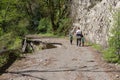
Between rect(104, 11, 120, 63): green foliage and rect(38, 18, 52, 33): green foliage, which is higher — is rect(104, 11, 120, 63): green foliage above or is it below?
above

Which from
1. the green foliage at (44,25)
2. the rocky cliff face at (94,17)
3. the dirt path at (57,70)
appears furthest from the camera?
the green foliage at (44,25)

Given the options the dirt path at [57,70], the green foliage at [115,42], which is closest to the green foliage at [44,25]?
the dirt path at [57,70]

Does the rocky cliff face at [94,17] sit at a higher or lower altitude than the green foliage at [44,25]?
higher

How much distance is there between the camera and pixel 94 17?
98.6ft

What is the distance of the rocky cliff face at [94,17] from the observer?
2392 cm

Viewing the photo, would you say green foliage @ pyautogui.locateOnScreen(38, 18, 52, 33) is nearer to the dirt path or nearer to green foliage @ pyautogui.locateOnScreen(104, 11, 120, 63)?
the dirt path

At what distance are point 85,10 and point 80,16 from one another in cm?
209

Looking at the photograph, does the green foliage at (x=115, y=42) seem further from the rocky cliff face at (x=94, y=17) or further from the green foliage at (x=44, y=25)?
the green foliage at (x=44, y=25)

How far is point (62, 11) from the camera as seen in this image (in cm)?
4797

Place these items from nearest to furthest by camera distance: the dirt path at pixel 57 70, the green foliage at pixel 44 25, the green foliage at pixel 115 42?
1. the dirt path at pixel 57 70
2. the green foliage at pixel 115 42
3. the green foliage at pixel 44 25

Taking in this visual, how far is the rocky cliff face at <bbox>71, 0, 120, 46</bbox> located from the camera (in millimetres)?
23922

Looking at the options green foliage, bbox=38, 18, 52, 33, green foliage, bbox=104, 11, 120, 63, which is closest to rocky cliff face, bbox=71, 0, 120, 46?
green foliage, bbox=104, 11, 120, 63

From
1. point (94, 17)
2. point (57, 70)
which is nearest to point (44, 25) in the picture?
point (94, 17)

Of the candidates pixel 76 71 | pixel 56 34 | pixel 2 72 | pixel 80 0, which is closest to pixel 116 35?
pixel 76 71
